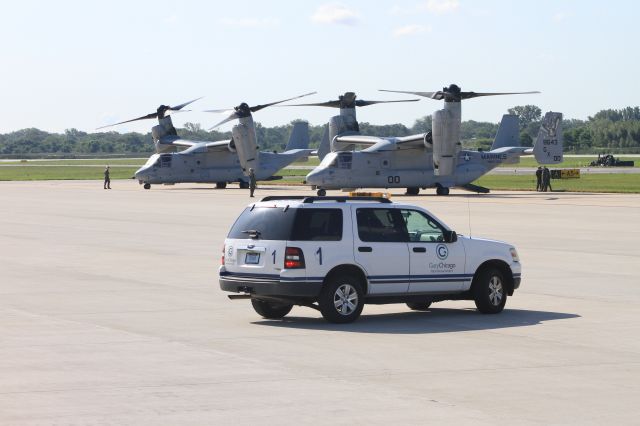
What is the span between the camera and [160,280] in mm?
22500

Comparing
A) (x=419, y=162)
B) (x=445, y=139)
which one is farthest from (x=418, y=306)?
(x=419, y=162)

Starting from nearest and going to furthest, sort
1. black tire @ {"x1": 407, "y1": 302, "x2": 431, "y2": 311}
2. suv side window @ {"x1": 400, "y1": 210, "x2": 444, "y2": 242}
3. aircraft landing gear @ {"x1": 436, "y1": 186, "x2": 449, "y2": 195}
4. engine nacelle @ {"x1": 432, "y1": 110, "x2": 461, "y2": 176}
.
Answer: suv side window @ {"x1": 400, "y1": 210, "x2": 444, "y2": 242} → black tire @ {"x1": 407, "y1": 302, "x2": 431, "y2": 311} → engine nacelle @ {"x1": 432, "y1": 110, "x2": 461, "y2": 176} → aircraft landing gear @ {"x1": 436, "y1": 186, "x2": 449, "y2": 195}

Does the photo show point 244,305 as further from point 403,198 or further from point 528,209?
point 403,198

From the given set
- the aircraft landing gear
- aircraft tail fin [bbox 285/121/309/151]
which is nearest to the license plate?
the aircraft landing gear

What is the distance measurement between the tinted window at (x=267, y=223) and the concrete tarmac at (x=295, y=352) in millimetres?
1229

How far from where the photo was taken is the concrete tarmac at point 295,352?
10.6 meters

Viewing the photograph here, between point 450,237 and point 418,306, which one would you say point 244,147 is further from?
point 450,237

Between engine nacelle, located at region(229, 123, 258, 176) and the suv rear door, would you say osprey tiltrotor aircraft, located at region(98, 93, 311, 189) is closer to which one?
engine nacelle, located at region(229, 123, 258, 176)

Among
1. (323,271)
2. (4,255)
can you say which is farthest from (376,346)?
(4,255)

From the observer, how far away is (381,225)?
670 inches

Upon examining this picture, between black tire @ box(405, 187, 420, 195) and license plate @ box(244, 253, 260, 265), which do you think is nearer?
license plate @ box(244, 253, 260, 265)

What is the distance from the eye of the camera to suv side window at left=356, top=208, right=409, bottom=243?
662 inches

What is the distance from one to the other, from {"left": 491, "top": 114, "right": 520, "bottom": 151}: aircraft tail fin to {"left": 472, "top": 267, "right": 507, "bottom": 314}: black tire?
59997mm

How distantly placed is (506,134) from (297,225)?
2440 inches
